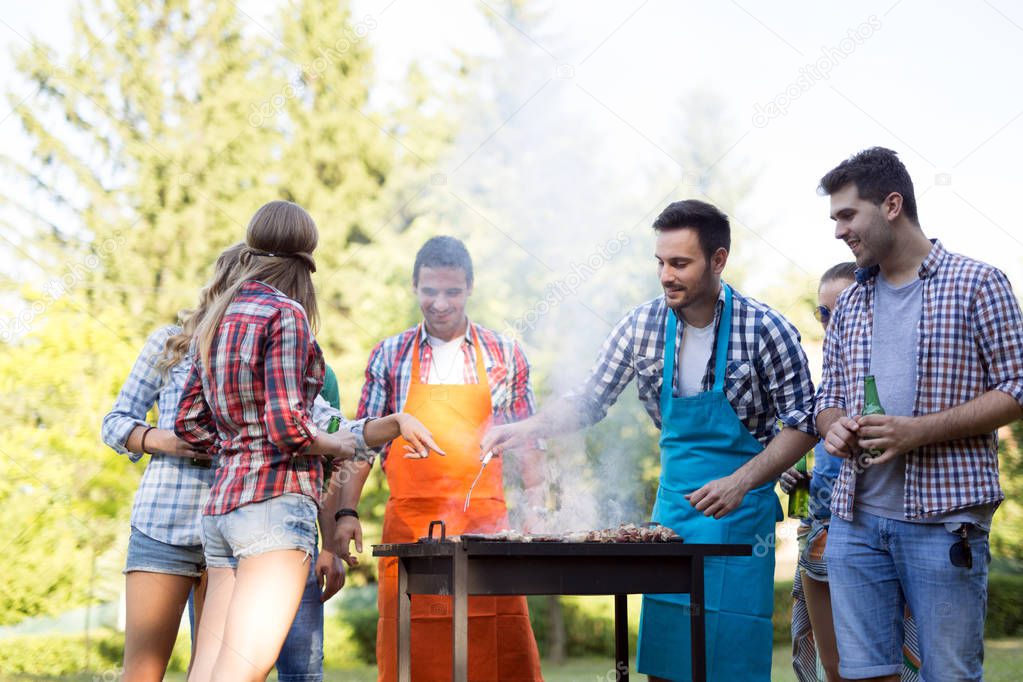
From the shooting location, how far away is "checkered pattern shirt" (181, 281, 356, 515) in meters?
2.62

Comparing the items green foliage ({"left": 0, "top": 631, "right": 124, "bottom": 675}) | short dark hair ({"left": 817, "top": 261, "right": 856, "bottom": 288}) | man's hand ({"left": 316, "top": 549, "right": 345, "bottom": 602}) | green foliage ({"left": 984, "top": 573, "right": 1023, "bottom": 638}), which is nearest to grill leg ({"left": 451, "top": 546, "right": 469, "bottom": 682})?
man's hand ({"left": 316, "top": 549, "right": 345, "bottom": 602})

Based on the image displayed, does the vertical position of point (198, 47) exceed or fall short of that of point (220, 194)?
it exceeds it

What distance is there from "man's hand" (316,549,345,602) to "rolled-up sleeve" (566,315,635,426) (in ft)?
3.57

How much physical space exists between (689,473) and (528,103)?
29.0ft

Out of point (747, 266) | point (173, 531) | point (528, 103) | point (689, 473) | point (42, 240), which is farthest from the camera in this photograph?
point (747, 266)

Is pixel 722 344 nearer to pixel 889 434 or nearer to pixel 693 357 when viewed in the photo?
pixel 693 357

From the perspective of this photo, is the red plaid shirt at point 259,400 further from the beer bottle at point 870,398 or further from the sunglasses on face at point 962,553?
the sunglasses on face at point 962,553

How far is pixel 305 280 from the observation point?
292cm

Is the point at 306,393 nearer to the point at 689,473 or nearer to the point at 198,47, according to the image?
the point at 689,473

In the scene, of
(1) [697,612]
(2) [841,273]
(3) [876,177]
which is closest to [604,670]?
(2) [841,273]

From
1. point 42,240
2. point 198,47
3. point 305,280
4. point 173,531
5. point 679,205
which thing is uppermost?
point 198,47

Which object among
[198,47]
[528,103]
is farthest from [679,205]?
[198,47]

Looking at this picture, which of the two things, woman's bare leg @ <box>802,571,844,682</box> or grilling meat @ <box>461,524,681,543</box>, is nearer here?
grilling meat @ <box>461,524,681,543</box>

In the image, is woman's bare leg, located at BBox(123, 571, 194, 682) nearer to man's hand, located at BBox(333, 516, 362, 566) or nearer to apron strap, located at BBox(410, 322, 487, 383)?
man's hand, located at BBox(333, 516, 362, 566)
